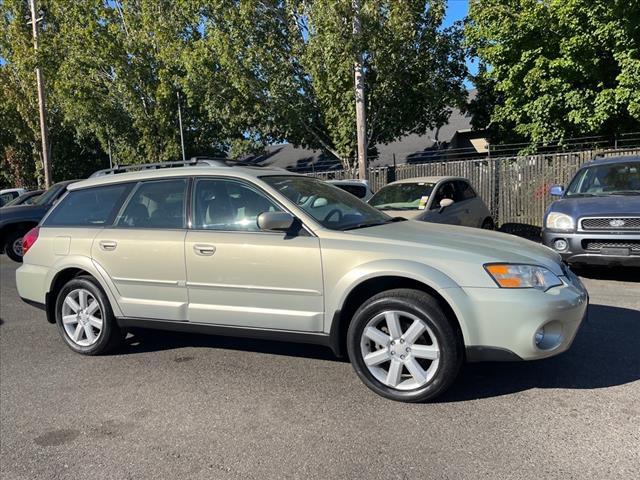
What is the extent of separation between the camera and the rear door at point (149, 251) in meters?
4.36

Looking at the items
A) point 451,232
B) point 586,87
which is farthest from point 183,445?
A: point 586,87

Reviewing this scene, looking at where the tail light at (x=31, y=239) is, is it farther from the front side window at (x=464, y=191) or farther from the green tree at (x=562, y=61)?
the green tree at (x=562, y=61)

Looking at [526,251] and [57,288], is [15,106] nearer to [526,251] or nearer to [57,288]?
[57,288]

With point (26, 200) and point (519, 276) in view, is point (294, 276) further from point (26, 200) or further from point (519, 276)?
point (26, 200)

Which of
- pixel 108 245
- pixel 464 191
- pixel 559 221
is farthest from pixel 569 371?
pixel 464 191

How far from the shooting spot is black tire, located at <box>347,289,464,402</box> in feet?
11.3

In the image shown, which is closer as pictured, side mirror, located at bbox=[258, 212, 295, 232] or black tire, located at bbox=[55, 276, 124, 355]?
side mirror, located at bbox=[258, 212, 295, 232]

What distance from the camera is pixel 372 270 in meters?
3.66

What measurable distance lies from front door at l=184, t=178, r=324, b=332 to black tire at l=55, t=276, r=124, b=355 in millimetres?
965

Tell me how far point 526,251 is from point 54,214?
4.36m

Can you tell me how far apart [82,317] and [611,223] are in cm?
625

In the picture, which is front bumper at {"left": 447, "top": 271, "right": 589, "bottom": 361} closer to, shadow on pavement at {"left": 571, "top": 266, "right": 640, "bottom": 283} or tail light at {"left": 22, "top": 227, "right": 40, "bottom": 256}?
tail light at {"left": 22, "top": 227, "right": 40, "bottom": 256}

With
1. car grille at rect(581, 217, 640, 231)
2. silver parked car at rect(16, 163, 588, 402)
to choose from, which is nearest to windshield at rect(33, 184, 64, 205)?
silver parked car at rect(16, 163, 588, 402)

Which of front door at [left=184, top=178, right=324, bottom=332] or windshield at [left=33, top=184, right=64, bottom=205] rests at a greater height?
windshield at [left=33, top=184, right=64, bottom=205]
